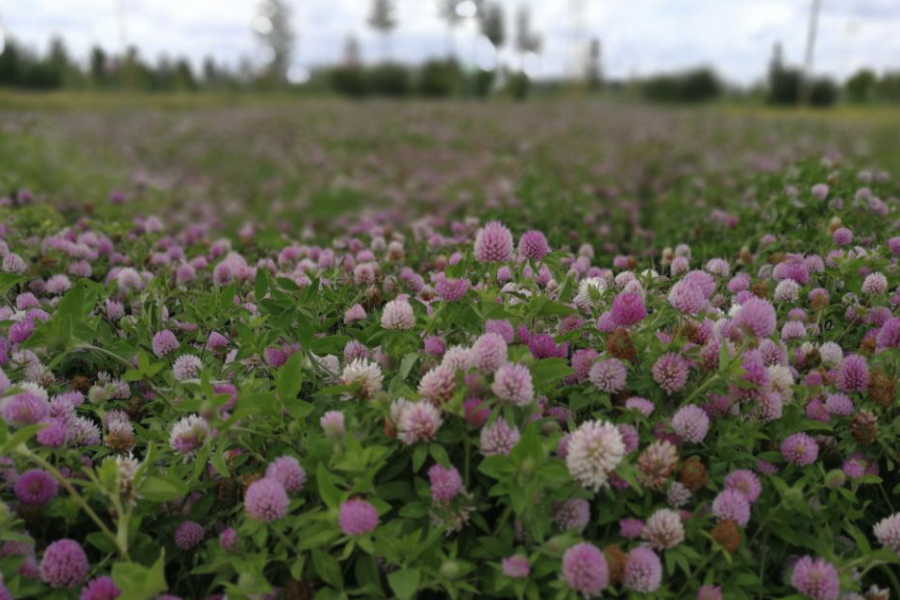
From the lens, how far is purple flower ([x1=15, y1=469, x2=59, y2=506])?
5.00 ft

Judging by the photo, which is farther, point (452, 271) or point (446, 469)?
point (452, 271)

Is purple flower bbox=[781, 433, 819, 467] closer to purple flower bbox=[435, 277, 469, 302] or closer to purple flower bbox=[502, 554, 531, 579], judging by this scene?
purple flower bbox=[502, 554, 531, 579]

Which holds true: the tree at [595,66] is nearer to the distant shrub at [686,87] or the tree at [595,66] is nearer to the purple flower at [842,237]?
the distant shrub at [686,87]

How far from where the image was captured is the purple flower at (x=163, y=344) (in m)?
2.12

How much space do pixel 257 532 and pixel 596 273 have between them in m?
1.57

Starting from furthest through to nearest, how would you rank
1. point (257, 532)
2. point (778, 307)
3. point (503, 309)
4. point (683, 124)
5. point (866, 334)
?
point (683, 124) < point (778, 307) < point (866, 334) < point (503, 309) < point (257, 532)

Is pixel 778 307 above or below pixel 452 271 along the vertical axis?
below

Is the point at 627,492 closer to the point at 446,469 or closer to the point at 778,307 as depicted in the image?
the point at 446,469

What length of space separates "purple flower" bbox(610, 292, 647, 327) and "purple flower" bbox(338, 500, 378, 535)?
2.43ft

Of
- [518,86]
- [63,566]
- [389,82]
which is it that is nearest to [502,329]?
[63,566]

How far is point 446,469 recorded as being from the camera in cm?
147

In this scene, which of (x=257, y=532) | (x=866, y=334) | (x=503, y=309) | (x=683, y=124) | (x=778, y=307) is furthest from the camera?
(x=683, y=124)

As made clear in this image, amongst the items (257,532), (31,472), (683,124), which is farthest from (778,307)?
(683,124)

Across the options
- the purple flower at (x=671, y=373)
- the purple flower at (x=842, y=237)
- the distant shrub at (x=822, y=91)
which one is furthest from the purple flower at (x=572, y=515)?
the distant shrub at (x=822, y=91)
